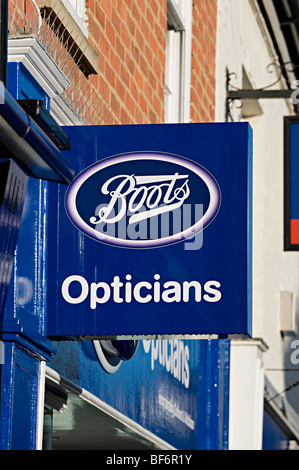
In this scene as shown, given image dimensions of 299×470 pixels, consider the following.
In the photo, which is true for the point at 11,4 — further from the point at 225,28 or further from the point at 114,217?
the point at 225,28

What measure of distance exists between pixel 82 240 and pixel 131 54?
334 centimetres

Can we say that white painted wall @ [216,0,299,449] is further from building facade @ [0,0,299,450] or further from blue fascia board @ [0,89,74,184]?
blue fascia board @ [0,89,74,184]

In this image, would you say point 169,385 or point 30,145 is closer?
point 30,145

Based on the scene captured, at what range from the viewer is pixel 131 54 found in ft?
28.8

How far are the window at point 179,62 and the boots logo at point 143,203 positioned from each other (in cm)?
509

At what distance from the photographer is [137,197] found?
223 inches

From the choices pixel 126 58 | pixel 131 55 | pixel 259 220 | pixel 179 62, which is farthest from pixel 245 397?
pixel 126 58

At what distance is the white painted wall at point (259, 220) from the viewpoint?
1344cm

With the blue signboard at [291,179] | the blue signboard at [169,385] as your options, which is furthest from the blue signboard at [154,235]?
the blue signboard at [291,179]

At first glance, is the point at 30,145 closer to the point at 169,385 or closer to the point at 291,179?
→ the point at 169,385

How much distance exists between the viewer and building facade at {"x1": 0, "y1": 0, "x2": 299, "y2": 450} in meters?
5.30

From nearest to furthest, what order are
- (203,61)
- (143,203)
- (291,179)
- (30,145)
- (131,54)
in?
(30,145)
(143,203)
(131,54)
(291,179)
(203,61)

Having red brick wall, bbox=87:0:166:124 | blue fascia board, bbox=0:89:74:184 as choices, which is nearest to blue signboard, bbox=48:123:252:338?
blue fascia board, bbox=0:89:74:184

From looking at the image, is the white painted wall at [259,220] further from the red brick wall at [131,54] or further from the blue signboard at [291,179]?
the red brick wall at [131,54]
